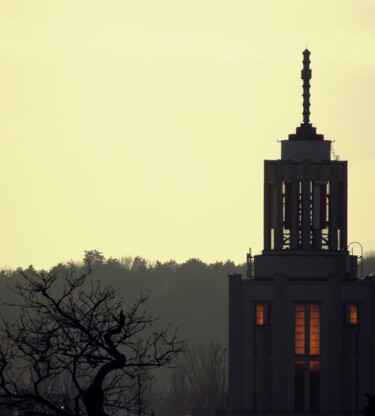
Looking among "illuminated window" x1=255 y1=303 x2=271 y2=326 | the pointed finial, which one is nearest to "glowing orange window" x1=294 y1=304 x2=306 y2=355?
"illuminated window" x1=255 y1=303 x2=271 y2=326

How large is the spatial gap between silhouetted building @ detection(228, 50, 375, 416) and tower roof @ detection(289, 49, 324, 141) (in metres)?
2.13

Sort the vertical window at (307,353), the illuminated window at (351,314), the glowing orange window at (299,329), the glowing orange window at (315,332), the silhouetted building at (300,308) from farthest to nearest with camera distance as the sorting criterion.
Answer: the illuminated window at (351,314) < the glowing orange window at (299,329) < the glowing orange window at (315,332) < the vertical window at (307,353) < the silhouetted building at (300,308)

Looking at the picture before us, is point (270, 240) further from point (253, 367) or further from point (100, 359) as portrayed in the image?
point (100, 359)

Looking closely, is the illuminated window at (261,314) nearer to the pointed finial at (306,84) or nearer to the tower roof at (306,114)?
the tower roof at (306,114)

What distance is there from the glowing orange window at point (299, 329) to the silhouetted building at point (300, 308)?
6 cm

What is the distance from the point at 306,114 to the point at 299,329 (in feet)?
47.2

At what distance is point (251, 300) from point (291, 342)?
11.6ft

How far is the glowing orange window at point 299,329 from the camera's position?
13938cm

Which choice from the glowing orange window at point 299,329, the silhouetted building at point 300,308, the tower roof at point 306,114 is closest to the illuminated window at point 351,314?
the silhouetted building at point 300,308

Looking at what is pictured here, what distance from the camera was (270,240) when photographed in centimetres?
13850

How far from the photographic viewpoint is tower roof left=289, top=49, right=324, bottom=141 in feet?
470

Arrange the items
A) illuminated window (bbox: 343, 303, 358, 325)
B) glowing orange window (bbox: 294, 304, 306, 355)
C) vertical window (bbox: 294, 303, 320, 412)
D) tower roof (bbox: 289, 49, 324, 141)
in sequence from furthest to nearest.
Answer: tower roof (bbox: 289, 49, 324, 141)
illuminated window (bbox: 343, 303, 358, 325)
glowing orange window (bbox: 294, 304, 306, 355)
vertical window (bbox: 294, 303, 320, 412)

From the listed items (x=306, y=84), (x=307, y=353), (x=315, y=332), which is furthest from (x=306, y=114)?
(x=307, y=353)

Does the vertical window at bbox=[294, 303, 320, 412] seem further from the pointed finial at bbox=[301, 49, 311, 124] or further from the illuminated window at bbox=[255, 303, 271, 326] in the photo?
the pointed finial at bbox=[301, 49, 311, 124]
